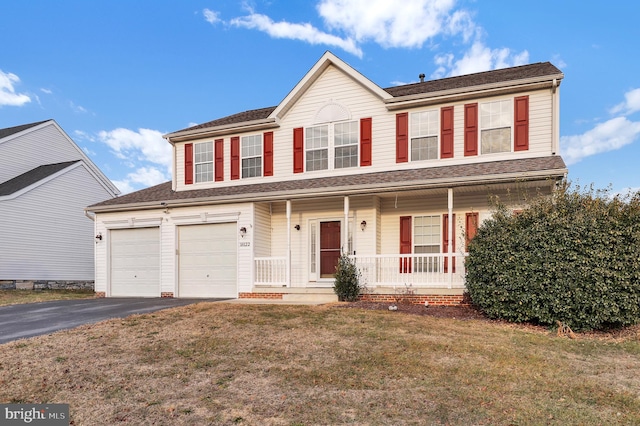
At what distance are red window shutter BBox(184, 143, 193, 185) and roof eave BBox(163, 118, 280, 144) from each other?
1.16 feet

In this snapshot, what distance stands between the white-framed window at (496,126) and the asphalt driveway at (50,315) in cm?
1014

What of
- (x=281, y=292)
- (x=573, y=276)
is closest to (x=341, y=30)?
(x=281, y=292)

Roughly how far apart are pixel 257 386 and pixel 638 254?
24.6 feet

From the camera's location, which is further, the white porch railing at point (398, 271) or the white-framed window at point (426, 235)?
the white-framed window at point (426, 235)

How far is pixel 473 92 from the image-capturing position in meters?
13.0

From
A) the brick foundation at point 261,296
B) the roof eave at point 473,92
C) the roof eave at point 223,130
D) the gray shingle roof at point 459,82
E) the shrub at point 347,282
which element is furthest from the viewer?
the roof eave at point 223,130

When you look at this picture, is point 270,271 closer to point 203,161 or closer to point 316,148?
point 316,148

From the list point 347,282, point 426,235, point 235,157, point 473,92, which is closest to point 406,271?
point 426,235

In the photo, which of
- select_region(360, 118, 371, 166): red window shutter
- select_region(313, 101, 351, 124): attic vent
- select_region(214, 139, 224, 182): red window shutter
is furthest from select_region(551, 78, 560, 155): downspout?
select_region(214, 139, 224, 182): red window shutter

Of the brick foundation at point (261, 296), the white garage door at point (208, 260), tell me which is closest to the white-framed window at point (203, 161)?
the white garage door at point (208, 260)

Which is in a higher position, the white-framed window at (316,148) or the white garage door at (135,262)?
the white-framed window at (316,148)

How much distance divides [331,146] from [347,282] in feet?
15.8

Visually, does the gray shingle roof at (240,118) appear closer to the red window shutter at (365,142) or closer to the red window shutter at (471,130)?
the red window shutter at (365,142)

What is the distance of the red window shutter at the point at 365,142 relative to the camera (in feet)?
46.7
